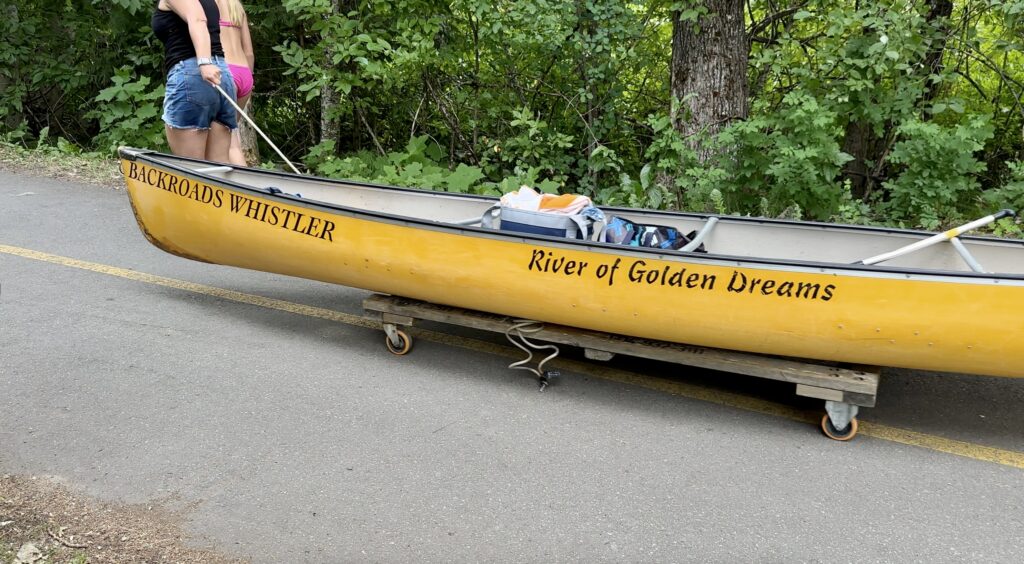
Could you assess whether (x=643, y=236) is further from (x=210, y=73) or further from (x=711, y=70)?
(x=711, y=70)

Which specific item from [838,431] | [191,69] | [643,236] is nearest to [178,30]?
[191,69]

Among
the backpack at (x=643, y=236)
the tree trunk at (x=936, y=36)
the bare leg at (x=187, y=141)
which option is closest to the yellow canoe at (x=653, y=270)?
the backpack at (x=643, y=236)

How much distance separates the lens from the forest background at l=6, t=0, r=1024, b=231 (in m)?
6.11

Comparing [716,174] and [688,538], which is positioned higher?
[716,174]

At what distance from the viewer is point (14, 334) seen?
448 cm

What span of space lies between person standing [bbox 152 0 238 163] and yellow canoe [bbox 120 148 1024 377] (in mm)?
359

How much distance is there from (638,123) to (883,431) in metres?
5.49

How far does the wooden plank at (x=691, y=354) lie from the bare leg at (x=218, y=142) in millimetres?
2211

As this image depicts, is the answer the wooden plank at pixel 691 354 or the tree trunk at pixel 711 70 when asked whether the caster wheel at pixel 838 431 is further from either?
the tree trunk at pixel 711 70

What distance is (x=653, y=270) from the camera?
11.3 ft

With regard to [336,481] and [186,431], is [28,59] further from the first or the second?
[336,481]

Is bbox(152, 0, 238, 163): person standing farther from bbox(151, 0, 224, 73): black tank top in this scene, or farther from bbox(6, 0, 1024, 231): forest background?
bbox(6, 0, 1024, 231): forest background

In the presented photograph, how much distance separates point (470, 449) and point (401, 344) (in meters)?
1.16

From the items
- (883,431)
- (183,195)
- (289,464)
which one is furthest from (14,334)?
(883,431)
